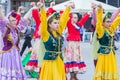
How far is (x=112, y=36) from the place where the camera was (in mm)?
7797

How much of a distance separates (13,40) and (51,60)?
3.38ft

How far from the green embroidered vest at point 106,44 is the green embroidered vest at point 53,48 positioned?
1.02 m

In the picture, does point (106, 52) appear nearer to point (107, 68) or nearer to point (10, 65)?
point (107, 68)

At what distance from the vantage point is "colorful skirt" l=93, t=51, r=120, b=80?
307 inches

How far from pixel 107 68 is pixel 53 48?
126 cm

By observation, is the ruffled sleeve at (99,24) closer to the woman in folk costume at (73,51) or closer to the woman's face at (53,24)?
the woman's face at (53,24)

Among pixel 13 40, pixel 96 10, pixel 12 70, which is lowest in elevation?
pixel 12 70

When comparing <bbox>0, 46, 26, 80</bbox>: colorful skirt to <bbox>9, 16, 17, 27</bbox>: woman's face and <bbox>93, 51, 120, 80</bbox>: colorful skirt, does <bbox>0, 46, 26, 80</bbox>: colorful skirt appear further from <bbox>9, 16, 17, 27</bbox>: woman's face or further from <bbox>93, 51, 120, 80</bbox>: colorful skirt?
<bbox>93, 51, 120, 80</bbox>: colorful skirt

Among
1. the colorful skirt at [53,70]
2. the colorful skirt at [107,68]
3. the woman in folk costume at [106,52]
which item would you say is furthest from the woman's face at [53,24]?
the colorful skirt at [107,68]

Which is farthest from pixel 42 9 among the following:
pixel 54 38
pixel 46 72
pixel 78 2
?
pixel 78 2

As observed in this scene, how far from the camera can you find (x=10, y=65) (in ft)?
25.6

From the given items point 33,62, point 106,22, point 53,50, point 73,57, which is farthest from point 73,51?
point 53,50

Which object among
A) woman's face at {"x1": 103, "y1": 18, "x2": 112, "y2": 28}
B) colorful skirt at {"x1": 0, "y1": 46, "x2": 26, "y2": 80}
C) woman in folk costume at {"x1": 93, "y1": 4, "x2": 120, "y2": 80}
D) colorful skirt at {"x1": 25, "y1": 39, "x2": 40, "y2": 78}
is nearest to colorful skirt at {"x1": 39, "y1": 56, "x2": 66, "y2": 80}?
colorful skirt at {"x1": 0, "y1": 46, "x2": 26, "y2": 80}

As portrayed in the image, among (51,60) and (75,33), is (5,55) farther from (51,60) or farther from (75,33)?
(75,33)
